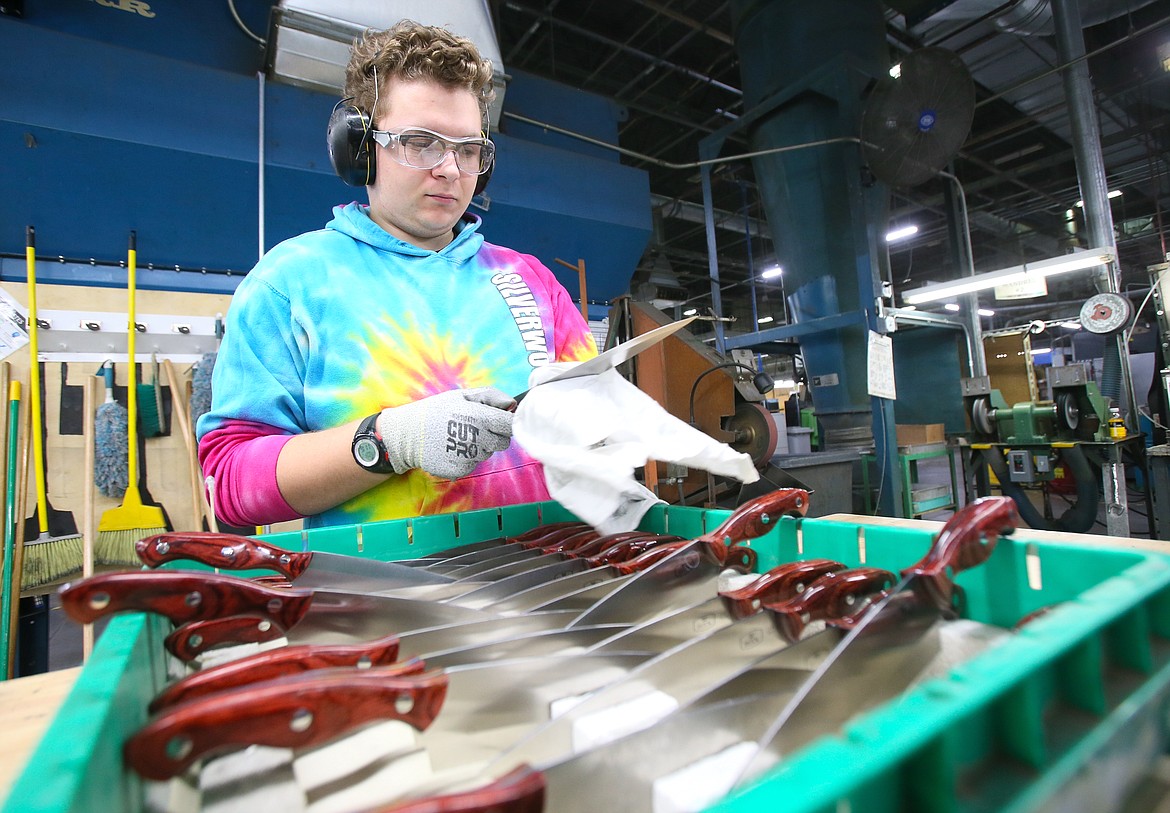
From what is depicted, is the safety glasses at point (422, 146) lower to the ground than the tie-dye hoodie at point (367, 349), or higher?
higher

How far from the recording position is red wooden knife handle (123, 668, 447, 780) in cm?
27

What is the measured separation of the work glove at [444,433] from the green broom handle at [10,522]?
2.17 metres

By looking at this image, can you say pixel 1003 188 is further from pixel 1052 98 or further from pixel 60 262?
pixel 60 262

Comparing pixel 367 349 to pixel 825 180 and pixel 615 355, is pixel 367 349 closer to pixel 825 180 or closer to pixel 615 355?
pixel 615 355

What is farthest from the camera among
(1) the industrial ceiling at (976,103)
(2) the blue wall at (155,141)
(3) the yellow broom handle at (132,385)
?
(1) the industrial ceiling at (976,103)

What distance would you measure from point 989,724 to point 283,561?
66 cm

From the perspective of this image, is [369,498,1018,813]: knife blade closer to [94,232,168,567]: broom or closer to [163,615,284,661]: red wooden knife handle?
[163,615,284,661]: red wooden knife handle

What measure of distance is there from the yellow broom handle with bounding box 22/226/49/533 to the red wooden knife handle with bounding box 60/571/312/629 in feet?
7.86

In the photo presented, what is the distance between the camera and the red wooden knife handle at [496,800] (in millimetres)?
202

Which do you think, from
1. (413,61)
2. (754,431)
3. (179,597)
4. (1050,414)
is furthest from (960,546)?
(1050,414)

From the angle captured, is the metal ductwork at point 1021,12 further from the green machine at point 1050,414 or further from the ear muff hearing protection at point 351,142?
the ear muff hearing protection at point 351,142

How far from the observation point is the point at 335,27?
1949mm

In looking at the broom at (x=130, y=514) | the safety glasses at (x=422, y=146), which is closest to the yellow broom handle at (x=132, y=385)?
the broom at (x=130, y=514)

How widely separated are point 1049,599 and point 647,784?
0.48 m
